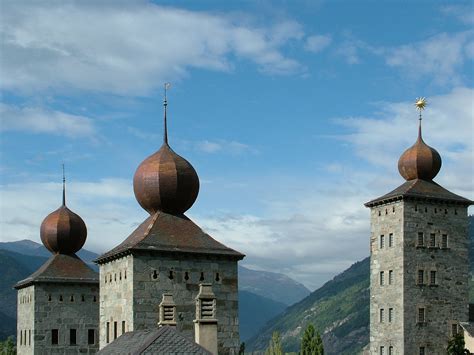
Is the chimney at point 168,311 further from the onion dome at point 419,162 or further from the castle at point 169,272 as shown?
the onion dome at point 419,162

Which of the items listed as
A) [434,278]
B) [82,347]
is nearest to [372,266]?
[434,278]

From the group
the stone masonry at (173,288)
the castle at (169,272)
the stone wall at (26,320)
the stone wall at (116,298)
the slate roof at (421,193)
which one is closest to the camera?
the castle at (169,272)

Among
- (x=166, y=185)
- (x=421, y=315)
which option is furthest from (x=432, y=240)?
(x=166, y=185)

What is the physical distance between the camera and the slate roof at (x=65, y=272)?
2621 inches

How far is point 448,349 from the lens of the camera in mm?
73562

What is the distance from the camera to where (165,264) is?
45656 millimetres

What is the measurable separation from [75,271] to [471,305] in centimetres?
3329

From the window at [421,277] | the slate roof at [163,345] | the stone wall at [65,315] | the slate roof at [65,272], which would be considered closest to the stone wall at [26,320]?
the stone wall at [65,315]

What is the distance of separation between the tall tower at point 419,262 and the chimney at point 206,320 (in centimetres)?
3455

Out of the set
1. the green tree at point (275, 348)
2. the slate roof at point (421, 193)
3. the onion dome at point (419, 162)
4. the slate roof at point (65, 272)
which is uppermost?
the onion dome at point (419, 162)

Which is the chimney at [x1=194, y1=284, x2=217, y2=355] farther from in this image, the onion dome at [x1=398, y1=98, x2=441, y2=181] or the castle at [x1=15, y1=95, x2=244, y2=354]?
the onion dome at [x1=398, y1=98, x2=441, y2=181]

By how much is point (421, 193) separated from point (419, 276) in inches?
240

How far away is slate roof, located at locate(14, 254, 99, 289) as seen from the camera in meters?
66.6

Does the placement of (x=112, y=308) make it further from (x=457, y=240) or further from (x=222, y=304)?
(x=457, y=240)
